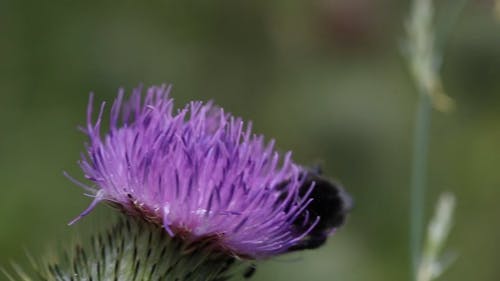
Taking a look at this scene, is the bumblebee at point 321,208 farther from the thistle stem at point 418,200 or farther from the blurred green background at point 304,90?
the blurred green background at point 304,90

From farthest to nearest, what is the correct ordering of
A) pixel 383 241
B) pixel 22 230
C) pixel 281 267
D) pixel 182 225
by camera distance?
pixel 383 241 → pixel 281 267 → pixel 22 230 → pixel 182 225

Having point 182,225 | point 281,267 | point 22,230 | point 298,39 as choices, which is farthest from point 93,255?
point 298,39

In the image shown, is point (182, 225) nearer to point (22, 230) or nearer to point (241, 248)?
point (241, 248)

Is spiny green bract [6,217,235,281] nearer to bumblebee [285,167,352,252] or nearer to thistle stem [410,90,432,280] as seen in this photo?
bumblebee [285,167,352,252]

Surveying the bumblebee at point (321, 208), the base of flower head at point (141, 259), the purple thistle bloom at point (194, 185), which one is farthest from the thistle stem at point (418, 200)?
the base of flower head at point (141, 259)

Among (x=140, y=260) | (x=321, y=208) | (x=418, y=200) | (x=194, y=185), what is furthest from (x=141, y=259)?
(x=418, y=200)

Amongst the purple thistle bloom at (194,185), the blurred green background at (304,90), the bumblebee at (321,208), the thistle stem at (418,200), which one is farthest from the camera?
the blurred green background at (304,90)

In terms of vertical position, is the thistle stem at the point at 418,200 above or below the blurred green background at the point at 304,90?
below

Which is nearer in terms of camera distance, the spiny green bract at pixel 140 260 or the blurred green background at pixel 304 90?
the spiny green bract at pixel 140 260

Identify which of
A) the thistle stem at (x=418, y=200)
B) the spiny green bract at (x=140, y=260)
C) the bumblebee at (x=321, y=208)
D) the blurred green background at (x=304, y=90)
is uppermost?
the blurred green background at (x=304, y=90)
